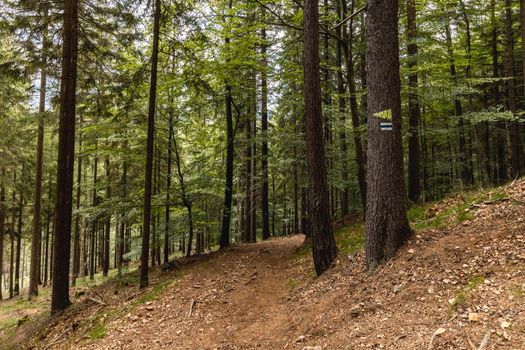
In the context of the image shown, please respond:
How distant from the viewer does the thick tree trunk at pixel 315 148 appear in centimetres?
733

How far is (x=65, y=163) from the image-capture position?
1040cm

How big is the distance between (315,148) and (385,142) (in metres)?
1.82

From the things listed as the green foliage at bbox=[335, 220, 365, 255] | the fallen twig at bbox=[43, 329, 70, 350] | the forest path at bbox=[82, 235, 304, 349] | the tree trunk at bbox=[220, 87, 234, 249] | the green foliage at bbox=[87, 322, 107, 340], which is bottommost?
the fallen twig at bbox=[43, 329, 70, 350]

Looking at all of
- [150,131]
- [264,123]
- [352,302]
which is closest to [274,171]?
[264,123]

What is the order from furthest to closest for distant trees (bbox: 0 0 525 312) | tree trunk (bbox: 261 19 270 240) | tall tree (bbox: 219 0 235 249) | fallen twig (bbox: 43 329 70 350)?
tall tree (bbox: 219 0 235 249), tree trunk (bbox: 261 19 270 240), fallen twig (bbox: 43 329 70 350), distant trees (bbox: 0 0 525 312)

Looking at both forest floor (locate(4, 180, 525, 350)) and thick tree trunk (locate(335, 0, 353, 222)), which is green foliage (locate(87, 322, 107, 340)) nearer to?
forest floor (locate(4, 180, 525, 350))

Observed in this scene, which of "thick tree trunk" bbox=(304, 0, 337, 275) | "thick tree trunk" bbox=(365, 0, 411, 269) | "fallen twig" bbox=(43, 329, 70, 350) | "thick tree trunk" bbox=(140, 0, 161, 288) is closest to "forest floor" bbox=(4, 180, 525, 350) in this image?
"fallen twig" bbox=(43, 329, 70, 350)

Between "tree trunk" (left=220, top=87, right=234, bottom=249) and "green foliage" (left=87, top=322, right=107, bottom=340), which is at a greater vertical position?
"tree trunk" (left=220, top=87, right=234, bottom=249)

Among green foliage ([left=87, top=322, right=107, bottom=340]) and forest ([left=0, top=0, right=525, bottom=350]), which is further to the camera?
green foliage ([left=87, top=322, right=107, bottom=340])

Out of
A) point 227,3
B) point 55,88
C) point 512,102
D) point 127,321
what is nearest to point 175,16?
point 227,3

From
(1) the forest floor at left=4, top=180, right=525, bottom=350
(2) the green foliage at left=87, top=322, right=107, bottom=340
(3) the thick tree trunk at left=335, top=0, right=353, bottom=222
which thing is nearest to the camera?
(1) the forest floor at left=4, top=180, right=525, bottom=350

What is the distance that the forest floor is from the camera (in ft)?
12.8

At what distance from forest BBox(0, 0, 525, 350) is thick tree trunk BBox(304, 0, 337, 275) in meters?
0.03

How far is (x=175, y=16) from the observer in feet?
35.3
